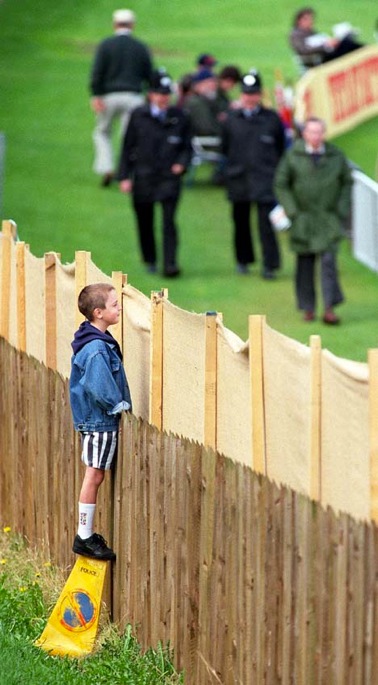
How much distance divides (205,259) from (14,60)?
16.2 metres

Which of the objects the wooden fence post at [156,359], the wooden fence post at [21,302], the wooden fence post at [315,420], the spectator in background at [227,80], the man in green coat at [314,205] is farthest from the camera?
the spectator in background at [227,80]

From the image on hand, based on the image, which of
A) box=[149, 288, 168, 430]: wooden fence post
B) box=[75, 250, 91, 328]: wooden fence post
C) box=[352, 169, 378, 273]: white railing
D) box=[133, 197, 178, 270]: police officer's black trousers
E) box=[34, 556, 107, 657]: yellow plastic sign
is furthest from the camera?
box=[352, 169, 378, 273]: white railing

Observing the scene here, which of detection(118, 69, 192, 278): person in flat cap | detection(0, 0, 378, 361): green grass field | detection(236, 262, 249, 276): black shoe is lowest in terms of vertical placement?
detection(0, 0, 378, 361): green grass field

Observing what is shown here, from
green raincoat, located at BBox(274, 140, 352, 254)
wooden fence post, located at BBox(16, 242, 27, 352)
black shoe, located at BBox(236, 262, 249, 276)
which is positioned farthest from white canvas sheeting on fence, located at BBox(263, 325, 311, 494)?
black shoe, located at BBox(236, 262, 249, 276)

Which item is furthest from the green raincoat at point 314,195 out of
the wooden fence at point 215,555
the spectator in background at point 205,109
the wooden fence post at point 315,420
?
the wooden fence post at point 315,420

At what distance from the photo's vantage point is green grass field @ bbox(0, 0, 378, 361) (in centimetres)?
1891

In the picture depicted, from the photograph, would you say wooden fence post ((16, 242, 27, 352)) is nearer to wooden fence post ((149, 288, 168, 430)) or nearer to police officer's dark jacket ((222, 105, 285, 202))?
wooden fence post ((149, 288, 168, 430))

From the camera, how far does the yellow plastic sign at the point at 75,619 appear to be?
30.5 ft

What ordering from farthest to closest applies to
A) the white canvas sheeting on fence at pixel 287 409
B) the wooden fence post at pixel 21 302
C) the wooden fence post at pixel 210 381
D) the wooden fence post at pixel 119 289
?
the wooden fence post at pixel 21 302 → the wooden fence post at pixel 119 289 → the wooden fence post at pixel 210 381 → the white canvas sheeting on fence at pixel 287 409

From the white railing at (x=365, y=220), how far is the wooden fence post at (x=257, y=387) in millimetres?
11710

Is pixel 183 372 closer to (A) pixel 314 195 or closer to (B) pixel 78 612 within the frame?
(B) pixel 78 612

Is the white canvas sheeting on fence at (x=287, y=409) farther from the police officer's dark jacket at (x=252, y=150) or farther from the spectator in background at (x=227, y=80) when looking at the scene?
the spectator in background at (x=227, y=80)

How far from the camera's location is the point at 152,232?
1997cm

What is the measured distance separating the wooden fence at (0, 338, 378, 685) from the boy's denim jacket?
0.41 ft
